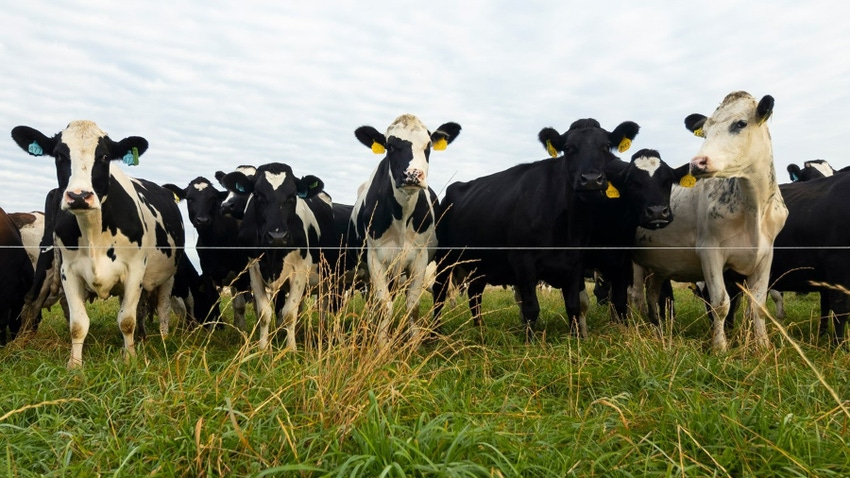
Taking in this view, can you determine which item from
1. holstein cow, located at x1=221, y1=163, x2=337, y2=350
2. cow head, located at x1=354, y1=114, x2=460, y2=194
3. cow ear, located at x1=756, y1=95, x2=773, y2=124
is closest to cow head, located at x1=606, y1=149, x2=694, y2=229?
cow ear, located at x1=756, y1=95, x2=773, y2=124

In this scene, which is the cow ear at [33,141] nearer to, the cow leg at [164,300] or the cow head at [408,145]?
the cow leg at [164,300]

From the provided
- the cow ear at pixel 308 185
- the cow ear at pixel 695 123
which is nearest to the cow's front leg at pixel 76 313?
the cow ear at pixel 308 185

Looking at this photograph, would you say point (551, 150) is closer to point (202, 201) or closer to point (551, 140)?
point (551, 140)

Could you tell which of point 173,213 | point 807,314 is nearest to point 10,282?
A: point 173,213

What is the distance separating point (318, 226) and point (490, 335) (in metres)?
3.02

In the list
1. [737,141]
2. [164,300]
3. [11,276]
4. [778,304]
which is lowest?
[778,304]

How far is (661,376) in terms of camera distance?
4.16 metres

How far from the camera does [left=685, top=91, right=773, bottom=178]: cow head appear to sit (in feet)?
18.9

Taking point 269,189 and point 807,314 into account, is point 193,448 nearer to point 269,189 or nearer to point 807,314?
point 269,189

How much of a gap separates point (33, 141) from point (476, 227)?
4918 millimetres

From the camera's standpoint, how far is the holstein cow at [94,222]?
5504mm

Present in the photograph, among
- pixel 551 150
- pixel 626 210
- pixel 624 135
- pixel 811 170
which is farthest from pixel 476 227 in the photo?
pixel 811 170

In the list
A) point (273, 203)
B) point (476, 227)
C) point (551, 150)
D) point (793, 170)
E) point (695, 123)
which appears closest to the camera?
point (273, 203)

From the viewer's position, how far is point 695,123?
7.79 meters
